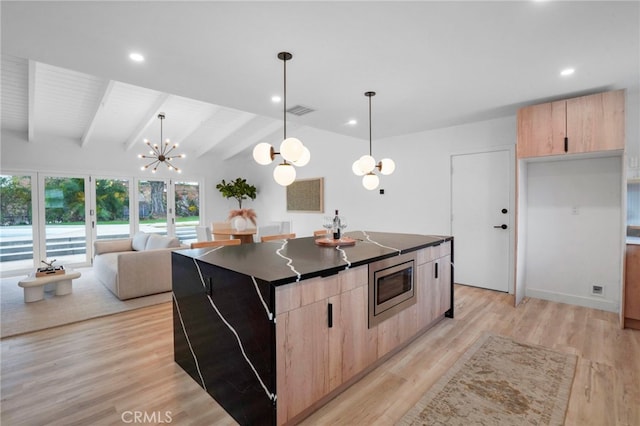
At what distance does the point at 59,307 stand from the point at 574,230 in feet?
21.1

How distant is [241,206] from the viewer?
28.6 ft

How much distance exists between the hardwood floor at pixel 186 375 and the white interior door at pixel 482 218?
103 cm

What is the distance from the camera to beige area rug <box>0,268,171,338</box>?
3148mm

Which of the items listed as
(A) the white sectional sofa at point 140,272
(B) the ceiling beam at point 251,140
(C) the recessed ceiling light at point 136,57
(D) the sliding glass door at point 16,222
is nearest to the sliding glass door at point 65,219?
(D) the sliding glass door at point 16,222

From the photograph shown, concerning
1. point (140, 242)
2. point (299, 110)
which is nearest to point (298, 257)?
point (299, 110)

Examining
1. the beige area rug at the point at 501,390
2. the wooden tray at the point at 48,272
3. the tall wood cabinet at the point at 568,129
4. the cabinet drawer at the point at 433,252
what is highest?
the tall wood cabinet at the point at 568,129

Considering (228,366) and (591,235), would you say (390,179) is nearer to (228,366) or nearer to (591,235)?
(591,235)

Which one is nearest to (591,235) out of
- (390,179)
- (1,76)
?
(390,179)

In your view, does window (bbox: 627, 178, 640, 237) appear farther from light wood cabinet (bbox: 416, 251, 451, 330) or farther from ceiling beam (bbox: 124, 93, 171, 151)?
ceiling beam (bbox: 124, 93, 171, 151)

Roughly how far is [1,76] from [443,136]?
642 centimetres

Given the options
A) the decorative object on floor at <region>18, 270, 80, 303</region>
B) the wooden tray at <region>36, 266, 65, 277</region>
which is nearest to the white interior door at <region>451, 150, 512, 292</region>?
the decorative object on floor at <region>18, 270, 80, 303</region>

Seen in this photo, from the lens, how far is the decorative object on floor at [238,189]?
8047 mm

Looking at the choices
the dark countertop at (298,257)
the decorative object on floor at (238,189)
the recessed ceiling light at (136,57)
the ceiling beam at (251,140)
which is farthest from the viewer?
the decorative object on floor at (238,189)

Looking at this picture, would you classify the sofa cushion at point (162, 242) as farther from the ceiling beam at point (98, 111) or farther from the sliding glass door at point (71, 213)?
the sliding glass door at point (71, 213)
